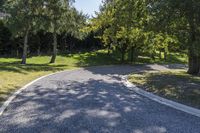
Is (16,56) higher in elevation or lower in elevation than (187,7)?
lower

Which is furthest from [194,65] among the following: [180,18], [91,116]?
[91,116]

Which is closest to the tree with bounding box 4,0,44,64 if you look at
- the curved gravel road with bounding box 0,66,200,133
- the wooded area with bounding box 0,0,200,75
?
the wooded area with bounding box 0,0,200,75

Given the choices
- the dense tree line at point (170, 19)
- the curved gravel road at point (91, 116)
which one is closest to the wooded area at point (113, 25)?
the dense tree line at point (170, 19)

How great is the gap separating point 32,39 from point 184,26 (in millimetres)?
38938

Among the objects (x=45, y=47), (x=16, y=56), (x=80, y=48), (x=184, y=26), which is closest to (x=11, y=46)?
(x=16, y=56)

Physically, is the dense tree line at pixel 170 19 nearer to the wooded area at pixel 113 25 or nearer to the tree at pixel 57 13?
the wooded area at pixel 113 25

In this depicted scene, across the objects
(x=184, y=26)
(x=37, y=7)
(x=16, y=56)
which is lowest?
(x=16, y=56)

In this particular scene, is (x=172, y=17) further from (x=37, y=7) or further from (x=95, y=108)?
(x=37, y=7)

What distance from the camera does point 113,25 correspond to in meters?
44.1

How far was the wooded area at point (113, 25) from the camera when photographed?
2295 cm

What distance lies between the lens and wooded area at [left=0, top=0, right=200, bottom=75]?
75.3 ft

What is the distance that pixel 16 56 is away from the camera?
59.2 metres

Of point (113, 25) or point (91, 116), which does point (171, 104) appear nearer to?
point (91, 116)

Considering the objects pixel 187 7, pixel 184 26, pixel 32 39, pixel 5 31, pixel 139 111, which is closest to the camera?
pixel 139 111
